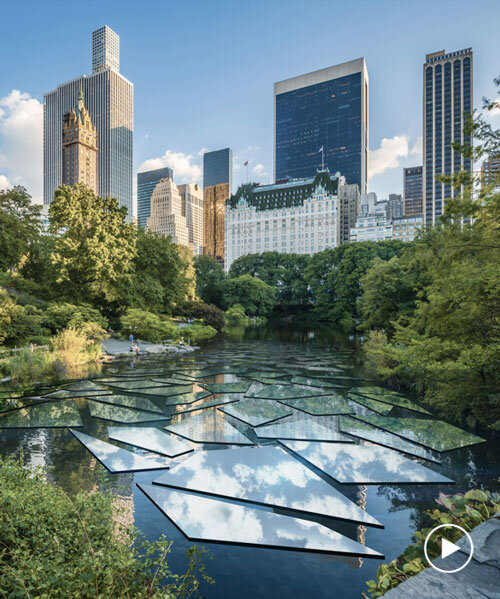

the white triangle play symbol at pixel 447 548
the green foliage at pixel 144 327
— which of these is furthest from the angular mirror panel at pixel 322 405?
the green foliage at pixel 144 327

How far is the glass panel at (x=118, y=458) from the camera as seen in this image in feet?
15.9

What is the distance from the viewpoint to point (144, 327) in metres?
21.0

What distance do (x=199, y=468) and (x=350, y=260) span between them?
145 ft

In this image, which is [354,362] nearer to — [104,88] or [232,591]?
[232,591]

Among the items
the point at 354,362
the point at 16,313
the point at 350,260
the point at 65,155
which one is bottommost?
the point at 354,362

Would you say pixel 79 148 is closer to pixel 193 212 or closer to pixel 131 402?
pixel 193 212

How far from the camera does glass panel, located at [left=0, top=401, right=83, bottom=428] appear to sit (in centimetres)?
651

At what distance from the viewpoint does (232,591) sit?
279 centimetres

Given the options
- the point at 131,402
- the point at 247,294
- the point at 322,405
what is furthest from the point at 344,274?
the point at 131,402

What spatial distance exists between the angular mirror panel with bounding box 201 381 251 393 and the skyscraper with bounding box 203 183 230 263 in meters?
167

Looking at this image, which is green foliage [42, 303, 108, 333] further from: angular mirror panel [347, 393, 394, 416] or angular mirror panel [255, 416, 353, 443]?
angular mirror panel [347, 393, 394, 416]

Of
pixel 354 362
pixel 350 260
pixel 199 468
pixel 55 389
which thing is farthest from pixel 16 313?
pixel 350 260

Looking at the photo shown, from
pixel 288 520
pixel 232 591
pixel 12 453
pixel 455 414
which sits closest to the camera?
pixel 232 591

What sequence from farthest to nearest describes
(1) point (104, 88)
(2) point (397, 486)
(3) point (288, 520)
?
(1) point (104, 88) < (2) point (397, 486) < (3) point (288, 520)
